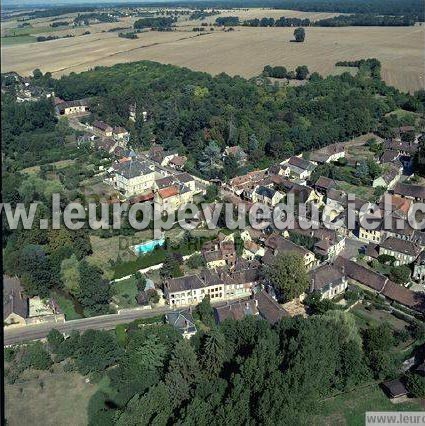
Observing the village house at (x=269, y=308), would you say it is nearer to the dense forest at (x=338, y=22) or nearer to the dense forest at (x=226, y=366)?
the dense forest at (x=226, y=366)

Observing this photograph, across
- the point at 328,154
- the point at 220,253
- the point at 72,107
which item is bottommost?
the point at 220,253

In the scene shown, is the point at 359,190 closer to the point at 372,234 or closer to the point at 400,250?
the point at 372,234

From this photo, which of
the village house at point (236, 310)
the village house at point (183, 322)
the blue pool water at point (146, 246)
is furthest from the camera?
the blue pool water at point (146, 246)

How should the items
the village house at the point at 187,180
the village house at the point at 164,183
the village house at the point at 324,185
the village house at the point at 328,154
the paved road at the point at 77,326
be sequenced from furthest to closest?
the village house at the point at 328,154 < the village house at the point at 187,180 < the village house at the point at 164,183 < the village house at the point at 324,185 < the paved road at the point at 77,326

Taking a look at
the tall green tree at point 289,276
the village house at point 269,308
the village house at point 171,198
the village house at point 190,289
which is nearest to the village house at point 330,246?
the tall green tree at point 289,276

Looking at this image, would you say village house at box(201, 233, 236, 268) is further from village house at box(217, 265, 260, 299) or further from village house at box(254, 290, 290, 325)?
village house at box(254, 290, 290, 325)

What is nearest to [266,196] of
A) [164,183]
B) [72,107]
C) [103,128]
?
[164,183]

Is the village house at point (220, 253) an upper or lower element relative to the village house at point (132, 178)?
lower
